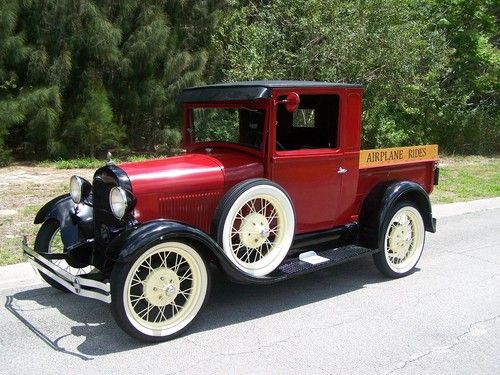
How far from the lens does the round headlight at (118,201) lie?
3.92 meters

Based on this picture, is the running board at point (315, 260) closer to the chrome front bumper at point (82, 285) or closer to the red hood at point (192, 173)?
the red hood at point (192, 173)

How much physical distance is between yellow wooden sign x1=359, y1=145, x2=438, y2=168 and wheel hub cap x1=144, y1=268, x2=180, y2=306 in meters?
2.31

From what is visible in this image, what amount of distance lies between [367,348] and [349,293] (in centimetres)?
118

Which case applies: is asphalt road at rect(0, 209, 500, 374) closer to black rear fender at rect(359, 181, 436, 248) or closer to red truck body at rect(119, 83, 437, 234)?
black rear fender at rect(359, 181, 436, 248)

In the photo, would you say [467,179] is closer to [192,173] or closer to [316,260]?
[316,260]

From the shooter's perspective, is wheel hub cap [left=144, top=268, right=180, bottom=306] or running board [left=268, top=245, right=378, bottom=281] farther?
running board [left=268, top=245, right=378, bottom=281]

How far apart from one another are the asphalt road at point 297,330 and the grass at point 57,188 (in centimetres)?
159

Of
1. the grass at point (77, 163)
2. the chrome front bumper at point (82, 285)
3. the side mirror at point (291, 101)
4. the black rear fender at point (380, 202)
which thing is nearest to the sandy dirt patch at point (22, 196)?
the grass at point (77, 163)

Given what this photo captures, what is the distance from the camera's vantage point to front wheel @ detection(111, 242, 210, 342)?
369 centimetres

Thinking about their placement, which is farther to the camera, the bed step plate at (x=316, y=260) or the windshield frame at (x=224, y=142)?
the windshield frame at (x=224, y=142)

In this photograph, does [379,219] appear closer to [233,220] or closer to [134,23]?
[233,220]

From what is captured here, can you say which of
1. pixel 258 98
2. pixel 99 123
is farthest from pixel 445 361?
pixel 99 123

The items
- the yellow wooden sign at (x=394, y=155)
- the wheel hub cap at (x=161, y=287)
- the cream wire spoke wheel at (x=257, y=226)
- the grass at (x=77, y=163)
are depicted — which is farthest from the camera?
the grass at (x=77, y=163)

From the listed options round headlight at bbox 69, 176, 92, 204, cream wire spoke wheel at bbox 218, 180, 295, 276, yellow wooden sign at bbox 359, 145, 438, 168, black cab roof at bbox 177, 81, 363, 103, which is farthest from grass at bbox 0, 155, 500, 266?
yellow wooden sign at bbox 359, 145, 438, 168
